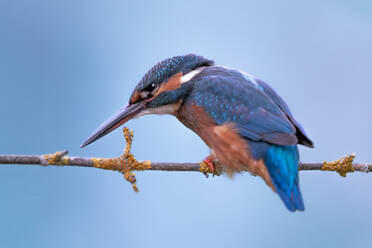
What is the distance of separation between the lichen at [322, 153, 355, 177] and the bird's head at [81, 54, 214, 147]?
75 cm

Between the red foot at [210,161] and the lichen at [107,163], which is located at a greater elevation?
the lichen at [107,163]

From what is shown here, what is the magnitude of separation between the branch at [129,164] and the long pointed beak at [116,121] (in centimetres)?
35

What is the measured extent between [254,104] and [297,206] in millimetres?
508

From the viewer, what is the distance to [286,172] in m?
1.91

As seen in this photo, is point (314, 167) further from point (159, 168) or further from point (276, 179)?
point (159, 168)

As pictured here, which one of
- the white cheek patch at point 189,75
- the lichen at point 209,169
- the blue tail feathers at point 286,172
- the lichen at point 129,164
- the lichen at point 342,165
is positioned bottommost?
the lichen at point 342,165

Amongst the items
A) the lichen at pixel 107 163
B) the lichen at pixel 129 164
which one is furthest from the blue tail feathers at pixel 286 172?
the lichen at pixel 107 163

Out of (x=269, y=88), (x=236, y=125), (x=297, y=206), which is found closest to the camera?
(x=297, y=206)

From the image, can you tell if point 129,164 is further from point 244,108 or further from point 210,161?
point 244,108

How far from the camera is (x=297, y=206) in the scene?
5.99 ft

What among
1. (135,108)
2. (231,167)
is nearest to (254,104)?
(231,167)

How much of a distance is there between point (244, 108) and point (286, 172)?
358mm

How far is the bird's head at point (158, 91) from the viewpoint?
2.31 meters

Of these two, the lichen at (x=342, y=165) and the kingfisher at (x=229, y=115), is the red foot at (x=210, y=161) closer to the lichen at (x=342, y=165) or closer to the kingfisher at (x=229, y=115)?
the kingfisher at (x=229, y=115)
